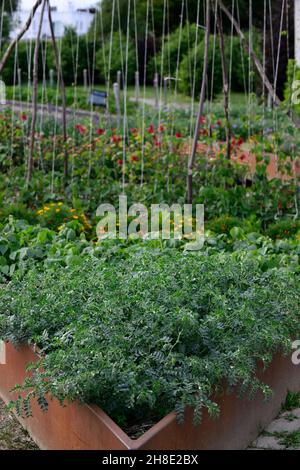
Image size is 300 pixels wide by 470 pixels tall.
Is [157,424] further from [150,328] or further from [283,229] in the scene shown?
[283,229]

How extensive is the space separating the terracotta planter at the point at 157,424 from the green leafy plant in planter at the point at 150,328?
76mm

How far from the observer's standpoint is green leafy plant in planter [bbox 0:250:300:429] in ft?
9.73

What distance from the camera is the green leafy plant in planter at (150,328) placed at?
9.73 feet

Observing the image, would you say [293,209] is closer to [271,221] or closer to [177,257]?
[271,221]

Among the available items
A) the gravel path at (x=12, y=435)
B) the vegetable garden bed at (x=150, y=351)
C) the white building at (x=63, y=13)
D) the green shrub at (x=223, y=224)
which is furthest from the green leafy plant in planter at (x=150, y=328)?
the white building at (x=63, y=13)

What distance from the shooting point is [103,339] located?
127 inches

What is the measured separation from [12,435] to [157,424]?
938 mm

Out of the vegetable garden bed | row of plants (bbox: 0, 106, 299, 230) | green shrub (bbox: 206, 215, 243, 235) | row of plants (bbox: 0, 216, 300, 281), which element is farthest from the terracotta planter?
row of plants (bbox: 0, 106, 299, 230)

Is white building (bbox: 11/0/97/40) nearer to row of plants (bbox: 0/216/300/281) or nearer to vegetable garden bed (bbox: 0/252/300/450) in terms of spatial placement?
row of plants (bbox: 0/216/300/281)

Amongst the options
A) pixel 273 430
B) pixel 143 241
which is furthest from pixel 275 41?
pixel 273 430

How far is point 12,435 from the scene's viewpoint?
11.4ft

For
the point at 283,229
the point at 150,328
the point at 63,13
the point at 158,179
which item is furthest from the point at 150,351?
the point at 63,13

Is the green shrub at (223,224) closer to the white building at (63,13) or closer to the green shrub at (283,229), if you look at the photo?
the green shrub at (283,229)
